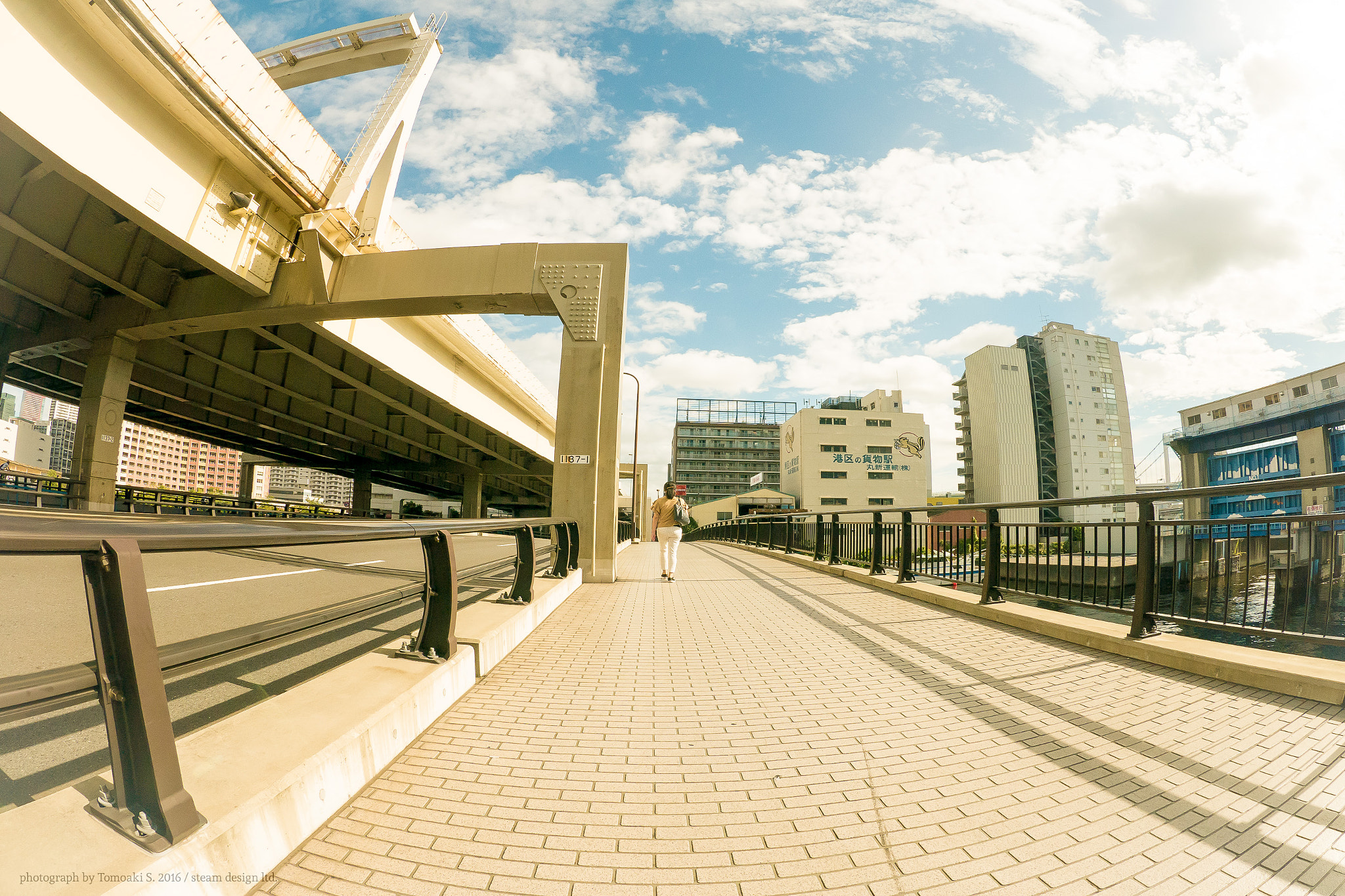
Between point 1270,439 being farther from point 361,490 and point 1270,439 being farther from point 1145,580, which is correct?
point 361,490

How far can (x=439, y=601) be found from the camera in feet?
11.9

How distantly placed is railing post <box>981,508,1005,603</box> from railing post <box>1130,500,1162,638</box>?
→ 1660 mm

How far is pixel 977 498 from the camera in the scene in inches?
3492

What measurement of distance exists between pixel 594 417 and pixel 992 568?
251 inches

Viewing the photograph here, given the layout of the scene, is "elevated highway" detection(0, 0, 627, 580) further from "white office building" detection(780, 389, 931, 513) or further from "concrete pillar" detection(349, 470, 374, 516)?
"white office building" detection(780, 389, 931, 513)

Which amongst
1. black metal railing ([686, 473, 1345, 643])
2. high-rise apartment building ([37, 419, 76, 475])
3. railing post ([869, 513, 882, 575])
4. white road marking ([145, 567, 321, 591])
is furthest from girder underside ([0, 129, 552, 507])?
high-rise apartment building ([37, 419, 76, 475])

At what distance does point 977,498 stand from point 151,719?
100 meters

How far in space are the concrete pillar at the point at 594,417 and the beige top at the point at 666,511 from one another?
83cm

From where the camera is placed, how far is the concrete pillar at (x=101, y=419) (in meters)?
16.4

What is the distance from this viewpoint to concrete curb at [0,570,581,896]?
150cm

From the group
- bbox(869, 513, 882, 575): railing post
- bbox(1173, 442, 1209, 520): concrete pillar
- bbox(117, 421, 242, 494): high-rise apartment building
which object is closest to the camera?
bbox(869, 513, 882, 575): railing post

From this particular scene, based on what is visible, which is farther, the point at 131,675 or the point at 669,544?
the point at 669,544

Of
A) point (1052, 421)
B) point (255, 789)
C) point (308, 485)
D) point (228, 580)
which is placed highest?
point (1052, 421)

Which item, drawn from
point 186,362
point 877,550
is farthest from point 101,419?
point 877,550
